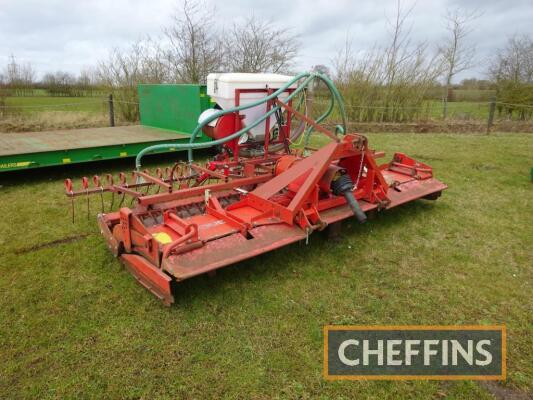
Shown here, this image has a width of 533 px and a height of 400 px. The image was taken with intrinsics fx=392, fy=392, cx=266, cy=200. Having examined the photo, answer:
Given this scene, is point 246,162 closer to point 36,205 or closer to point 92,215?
point 92,215

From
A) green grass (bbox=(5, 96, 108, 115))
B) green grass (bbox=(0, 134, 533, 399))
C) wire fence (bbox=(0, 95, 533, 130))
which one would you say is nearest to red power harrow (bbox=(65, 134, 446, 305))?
green grass (bbox=(0, 134, 533, 399))

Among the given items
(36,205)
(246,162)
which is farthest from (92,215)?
(246,162)

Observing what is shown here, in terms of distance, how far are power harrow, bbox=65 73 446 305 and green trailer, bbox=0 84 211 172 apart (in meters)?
1.53

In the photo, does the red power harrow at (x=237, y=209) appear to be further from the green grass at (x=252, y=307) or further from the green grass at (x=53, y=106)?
the green grass at (x=53, y=106)

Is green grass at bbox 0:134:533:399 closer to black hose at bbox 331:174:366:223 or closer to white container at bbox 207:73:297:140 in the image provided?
black hose at bbox 331:174:366:223

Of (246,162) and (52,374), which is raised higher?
(246,162)

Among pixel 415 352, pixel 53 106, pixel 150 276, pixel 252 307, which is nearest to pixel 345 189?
pixel 252 307

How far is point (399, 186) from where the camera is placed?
4.48 metres

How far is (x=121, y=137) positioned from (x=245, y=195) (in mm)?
3932

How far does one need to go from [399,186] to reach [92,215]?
349 centimetres

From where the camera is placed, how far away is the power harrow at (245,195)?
2.81 m

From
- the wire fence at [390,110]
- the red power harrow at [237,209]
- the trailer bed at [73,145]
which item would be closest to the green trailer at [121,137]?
the trailer bed at [73,145]

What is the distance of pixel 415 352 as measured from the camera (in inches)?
93.9

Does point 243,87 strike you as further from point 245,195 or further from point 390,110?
point 390,110
